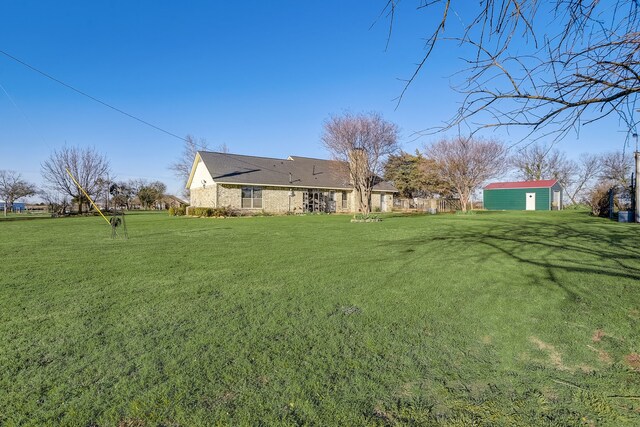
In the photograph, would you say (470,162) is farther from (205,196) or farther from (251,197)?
(205,196)

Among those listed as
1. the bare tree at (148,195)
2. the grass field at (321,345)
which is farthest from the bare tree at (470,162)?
the bare tree at (148,195)

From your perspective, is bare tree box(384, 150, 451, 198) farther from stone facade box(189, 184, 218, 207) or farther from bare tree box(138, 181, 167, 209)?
bare tree box(138, 181, 167, 209)

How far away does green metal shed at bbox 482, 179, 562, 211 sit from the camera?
35.3 metres

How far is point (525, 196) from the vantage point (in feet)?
120

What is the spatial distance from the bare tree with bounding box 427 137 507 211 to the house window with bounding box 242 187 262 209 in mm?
16066

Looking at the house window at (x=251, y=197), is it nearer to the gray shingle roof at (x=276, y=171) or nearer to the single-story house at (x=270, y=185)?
the single-story house at (x=270, y=185)

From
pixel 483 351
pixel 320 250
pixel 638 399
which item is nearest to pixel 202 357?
pixel 483 351

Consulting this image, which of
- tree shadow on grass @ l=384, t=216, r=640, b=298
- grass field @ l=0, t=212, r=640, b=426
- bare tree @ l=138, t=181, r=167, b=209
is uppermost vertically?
bare tree @ l=138, t=181, r=167, b=209

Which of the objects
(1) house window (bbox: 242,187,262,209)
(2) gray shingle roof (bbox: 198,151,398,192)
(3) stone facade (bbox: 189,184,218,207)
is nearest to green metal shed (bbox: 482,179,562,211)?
(2) gray shingle roof (bbox: 198,151,398,192)

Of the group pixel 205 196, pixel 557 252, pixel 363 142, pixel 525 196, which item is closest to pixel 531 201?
pixel 525 196

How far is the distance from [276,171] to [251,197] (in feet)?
13.4

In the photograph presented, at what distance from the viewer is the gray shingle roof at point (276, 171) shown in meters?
26.1

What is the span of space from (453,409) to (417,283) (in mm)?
2794

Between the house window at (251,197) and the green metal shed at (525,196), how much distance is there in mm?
28434
